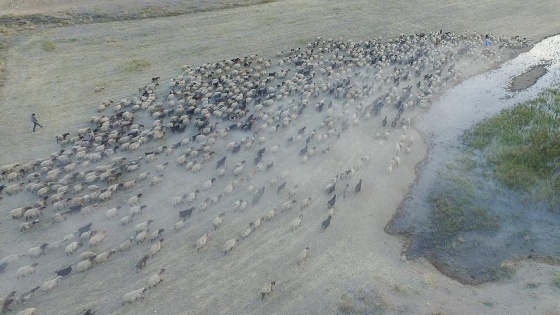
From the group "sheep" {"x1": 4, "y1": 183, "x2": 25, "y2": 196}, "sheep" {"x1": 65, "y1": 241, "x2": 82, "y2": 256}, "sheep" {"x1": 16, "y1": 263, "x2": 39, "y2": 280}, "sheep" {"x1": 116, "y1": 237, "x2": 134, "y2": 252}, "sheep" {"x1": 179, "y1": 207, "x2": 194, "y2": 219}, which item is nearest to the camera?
"sheep" {"x1": 16, "y1": 263, "x2": 39, "y2": 280}

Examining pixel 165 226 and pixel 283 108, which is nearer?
pixel 165 226

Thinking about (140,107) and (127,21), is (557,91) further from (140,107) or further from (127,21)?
A: (127,21)

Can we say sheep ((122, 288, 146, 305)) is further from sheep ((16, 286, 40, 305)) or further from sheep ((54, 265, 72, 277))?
sheep ((16, 286, 40, 305))

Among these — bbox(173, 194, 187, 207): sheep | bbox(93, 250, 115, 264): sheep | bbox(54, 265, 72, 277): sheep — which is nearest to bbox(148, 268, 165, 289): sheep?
bbox(93, 250, 115, 264): sheep

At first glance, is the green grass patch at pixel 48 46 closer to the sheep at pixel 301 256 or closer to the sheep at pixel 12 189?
the sheep at pixel 12 189

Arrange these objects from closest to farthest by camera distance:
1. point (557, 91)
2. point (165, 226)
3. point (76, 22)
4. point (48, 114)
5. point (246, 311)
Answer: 1. point (246, 311)
2. point (165, 226)
3. point (48, 114)
4. point (557, 91)
5. point (76, 22)

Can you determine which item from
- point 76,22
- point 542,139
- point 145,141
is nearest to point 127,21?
point 76,22

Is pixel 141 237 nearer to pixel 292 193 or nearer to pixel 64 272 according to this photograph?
pixel 64 272
